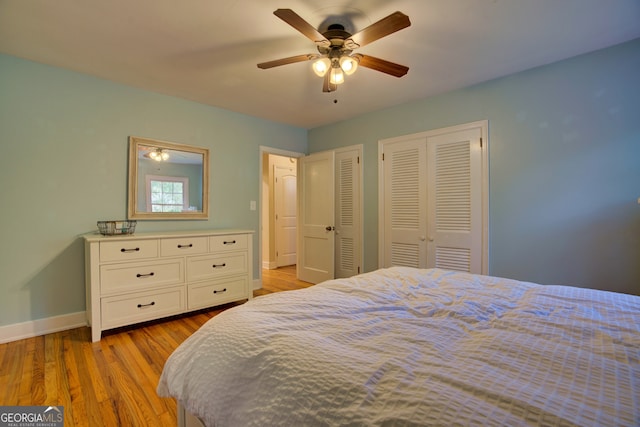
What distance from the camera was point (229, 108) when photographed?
3689mm

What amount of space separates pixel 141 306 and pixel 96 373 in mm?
766

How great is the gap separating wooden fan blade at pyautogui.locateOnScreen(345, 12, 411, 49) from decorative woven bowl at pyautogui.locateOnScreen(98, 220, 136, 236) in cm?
255

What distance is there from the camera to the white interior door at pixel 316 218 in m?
4.16

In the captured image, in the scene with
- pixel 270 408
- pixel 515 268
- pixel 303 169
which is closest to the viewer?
pixel 270 408

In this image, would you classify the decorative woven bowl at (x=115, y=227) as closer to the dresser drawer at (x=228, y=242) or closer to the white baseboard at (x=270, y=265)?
the dresser drawer at (x=228, y=242)

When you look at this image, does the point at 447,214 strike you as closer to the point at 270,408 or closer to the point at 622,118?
the point at 622,118

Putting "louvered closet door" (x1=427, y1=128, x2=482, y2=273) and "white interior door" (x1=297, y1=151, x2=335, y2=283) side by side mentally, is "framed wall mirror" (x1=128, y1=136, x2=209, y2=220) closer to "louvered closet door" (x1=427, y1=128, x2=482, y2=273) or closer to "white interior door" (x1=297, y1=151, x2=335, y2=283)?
"white interior door" (x1=297, y1=151, x2=335, y2=283)

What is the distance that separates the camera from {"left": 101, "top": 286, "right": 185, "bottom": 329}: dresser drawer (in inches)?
99.7

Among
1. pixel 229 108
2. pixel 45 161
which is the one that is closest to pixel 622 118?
pixel 229 108

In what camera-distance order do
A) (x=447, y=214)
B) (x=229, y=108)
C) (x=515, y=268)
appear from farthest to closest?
(x=229, y=108)
(x=447, y=214)
(x=515, y=268)

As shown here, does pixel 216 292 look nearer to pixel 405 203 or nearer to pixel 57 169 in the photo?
pixel 57 169

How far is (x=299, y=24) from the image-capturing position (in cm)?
167

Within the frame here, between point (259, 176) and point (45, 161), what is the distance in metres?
2.16

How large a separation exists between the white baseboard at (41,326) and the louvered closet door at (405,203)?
324cm
